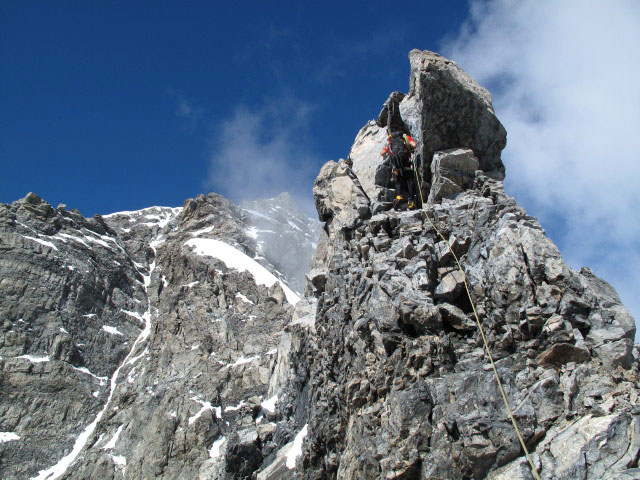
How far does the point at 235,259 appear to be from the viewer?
83.2 meters

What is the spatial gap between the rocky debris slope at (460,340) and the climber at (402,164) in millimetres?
1742

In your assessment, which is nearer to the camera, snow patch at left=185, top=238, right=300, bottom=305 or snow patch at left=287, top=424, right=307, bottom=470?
snow patch at left=287, top=424, right=307, bottom=470

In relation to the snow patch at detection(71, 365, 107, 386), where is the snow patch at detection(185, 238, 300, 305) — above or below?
above

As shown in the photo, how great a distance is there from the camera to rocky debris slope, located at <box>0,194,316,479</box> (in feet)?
166

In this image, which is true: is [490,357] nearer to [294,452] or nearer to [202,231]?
[294,452]

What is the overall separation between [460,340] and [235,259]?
69463 mm

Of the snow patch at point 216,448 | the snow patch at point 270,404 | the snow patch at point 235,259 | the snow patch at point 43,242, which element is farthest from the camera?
the snow patch at point 43,242

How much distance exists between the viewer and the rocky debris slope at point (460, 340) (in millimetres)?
12254

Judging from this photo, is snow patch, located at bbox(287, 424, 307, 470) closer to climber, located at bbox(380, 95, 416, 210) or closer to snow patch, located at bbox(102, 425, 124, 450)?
climber, located at bbox(380, 95, 416, 210)

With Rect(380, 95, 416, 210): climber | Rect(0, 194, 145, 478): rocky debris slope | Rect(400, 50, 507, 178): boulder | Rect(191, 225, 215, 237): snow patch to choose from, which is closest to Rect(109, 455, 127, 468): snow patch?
Rect(0, 194, 145, 478): rocky debris slope

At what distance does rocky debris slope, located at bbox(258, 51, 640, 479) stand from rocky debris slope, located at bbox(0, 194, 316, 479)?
52.1 feet

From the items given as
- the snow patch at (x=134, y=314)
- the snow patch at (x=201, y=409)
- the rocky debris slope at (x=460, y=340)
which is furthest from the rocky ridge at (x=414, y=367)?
the snow patch at (x=134, y=314)

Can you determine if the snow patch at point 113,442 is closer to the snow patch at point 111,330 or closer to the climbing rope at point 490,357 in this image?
the snow patch at point 111,330

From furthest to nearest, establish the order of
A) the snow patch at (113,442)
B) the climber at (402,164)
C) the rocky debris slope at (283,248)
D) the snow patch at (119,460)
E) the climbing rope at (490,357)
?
the rocky debris slope at (283,248) < the snow patch at (113,442) < the snow patch at (119,460) < the climber at (402,164) < the climbing rope at (490,357)
